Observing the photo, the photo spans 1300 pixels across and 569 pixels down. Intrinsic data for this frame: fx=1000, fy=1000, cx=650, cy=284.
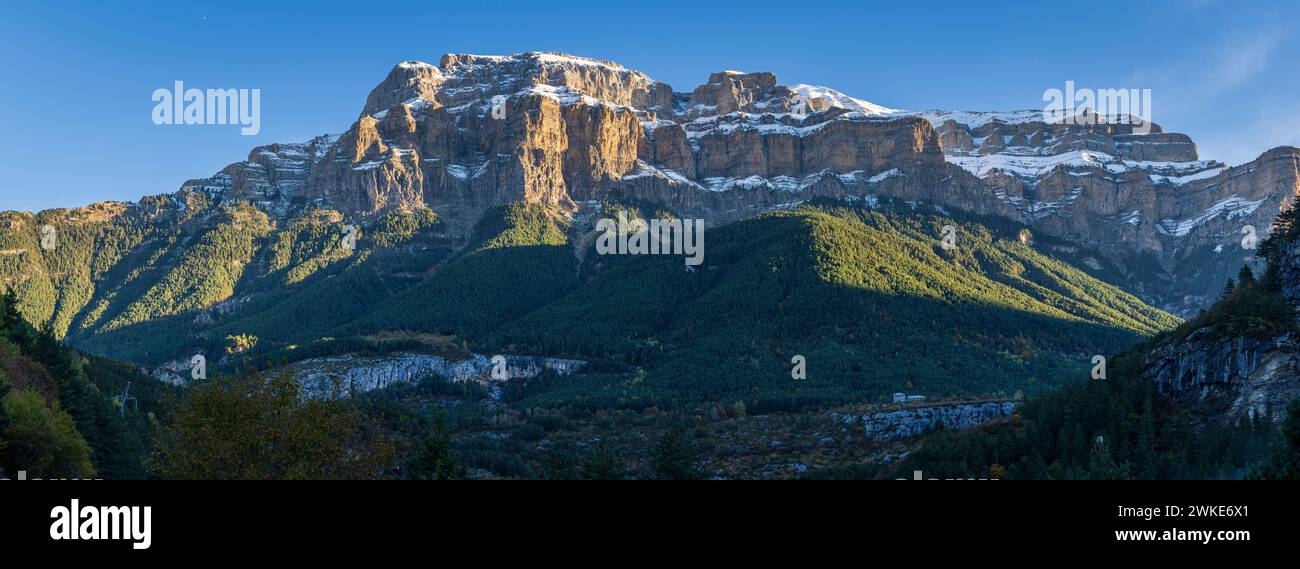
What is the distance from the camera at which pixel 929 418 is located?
97500mm

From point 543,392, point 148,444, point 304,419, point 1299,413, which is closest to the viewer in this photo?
point 1299,413

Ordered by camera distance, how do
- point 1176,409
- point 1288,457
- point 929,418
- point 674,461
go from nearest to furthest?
point 1288,457 < point 674,461 < point 1176,409 < point 929,418

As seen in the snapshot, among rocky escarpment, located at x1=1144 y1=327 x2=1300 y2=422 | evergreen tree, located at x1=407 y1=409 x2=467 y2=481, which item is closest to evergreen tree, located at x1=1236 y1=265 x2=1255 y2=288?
rocky escarpment, located at x1=1144 y1=327 x2=1300 y2=422

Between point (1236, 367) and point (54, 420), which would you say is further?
point (1236, 367)

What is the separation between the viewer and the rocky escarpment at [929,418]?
93.5 meters

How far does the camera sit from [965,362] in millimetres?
164125

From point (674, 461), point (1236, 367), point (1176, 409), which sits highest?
point (1236, 367)

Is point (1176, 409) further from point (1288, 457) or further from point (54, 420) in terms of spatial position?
point (54, 420)

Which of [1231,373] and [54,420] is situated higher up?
[1231,373]

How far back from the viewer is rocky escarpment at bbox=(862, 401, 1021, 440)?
307ft

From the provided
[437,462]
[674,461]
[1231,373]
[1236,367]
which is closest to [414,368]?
[674,461]
